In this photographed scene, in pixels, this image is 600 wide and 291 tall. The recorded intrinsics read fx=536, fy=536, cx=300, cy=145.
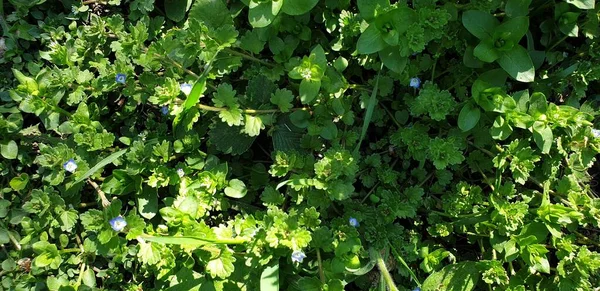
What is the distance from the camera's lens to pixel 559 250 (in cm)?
303

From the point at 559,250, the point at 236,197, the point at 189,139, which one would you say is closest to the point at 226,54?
the point at 189,139

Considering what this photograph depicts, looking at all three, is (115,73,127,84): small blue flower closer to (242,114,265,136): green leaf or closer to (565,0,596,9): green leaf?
(242,114,265,136): green leaf

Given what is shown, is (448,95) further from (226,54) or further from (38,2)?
(38,2)

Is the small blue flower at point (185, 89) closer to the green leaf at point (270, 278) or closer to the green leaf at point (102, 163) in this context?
the green leaf at point (102, 163)

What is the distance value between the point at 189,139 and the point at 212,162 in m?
0.19

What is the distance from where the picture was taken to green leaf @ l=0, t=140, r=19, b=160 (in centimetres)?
324

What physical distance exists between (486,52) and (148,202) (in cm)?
208

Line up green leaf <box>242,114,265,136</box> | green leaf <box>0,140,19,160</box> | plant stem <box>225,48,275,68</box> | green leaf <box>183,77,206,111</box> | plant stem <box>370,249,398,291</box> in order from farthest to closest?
1. green leaf <box>0,140,19,160</box>
2. plant stem <box>225,48,275,68</box>
3. green leaf <box>242,114,265,136</box>
4. plant stem <box>370,249,398,291</box>
5. green leaf <box>183,77,206,111</box>

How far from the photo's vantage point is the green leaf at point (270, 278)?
271 centimetres

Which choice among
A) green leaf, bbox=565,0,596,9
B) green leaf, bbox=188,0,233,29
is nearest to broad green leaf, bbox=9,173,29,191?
green leaf, bbox=188,0,233,29

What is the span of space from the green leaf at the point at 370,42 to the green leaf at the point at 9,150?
7.09ft

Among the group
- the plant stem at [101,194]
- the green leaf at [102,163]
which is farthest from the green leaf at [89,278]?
the green leaf at [102,163]

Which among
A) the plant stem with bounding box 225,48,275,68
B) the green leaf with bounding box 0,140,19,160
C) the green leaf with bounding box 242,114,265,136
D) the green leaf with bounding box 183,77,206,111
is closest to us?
the green leaf with bounding box 183,77,206,111

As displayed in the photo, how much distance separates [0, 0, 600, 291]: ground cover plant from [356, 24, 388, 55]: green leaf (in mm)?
12
